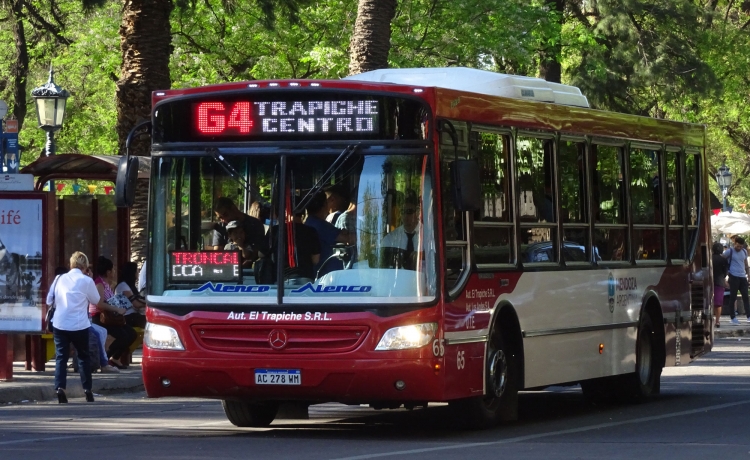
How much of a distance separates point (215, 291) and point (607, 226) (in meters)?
4.59

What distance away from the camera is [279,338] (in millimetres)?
11023

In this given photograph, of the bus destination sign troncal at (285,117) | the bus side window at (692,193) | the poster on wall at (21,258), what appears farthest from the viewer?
the poster on wall at (21,258)

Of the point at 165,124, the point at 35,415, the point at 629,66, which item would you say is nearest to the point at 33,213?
the point at 35,415

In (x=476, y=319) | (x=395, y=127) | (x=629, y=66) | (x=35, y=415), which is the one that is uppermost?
(x=629, y=66)

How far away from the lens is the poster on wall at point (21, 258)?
1817cm

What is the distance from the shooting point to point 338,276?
433 inches

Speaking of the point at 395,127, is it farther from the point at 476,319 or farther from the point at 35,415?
the point at 35,415

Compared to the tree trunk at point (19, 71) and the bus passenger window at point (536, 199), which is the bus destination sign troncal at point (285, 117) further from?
the tree trunk at point (19, 71)

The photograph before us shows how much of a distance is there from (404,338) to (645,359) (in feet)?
17.4

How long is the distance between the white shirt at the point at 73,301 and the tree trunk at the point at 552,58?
20914mm

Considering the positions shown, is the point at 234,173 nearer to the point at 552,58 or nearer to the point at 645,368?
the point at 645,368

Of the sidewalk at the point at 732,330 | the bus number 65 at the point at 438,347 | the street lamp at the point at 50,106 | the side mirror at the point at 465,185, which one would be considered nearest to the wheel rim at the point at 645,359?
the bus number 65 at the point at 438,347

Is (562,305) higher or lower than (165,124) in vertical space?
lower

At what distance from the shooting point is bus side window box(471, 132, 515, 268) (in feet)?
38.8
